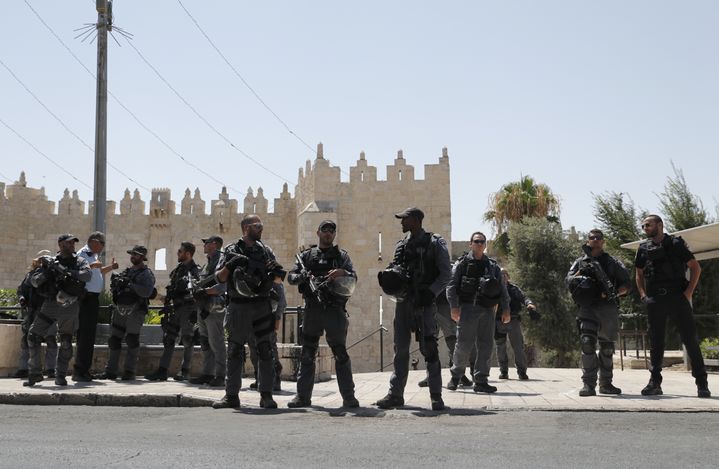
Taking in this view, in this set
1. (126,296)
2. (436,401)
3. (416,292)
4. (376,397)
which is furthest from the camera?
(126,296)

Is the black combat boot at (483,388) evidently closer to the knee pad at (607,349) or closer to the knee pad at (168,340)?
the knee pad at (607,349)

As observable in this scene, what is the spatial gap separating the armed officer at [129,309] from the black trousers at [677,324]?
5.72m

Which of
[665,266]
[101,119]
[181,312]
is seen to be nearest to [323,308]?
[181,312]

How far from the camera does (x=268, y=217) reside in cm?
3106

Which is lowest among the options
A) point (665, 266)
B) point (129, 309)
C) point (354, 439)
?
point (354, 439)

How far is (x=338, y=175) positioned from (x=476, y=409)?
21.5 m

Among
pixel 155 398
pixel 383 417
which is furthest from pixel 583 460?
pixel 155 398

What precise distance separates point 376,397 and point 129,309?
3.45 metres

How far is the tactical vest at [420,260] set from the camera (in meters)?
6.77

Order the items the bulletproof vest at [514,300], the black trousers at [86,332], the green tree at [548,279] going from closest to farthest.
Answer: the black trousers at [86,332] → the bulletproof vest at [514,300] → the green tree at [548,279]

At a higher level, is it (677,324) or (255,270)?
(255,270)

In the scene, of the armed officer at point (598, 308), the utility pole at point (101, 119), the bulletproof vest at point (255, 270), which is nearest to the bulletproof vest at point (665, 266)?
the armed officer at point (598, 308)

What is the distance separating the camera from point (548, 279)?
2473cm

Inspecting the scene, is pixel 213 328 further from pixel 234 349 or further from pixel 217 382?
pixel 234 349
